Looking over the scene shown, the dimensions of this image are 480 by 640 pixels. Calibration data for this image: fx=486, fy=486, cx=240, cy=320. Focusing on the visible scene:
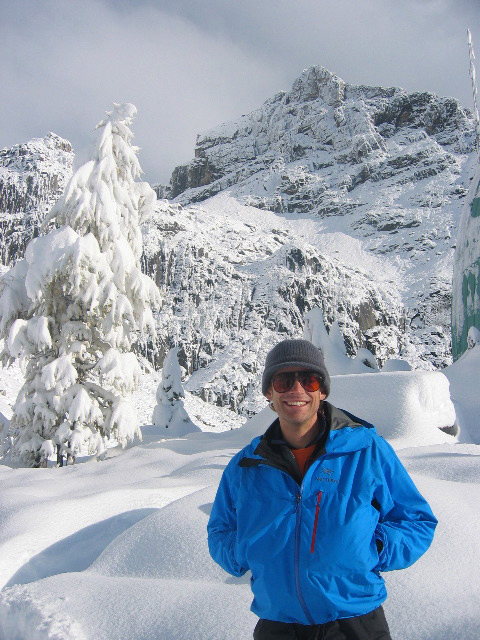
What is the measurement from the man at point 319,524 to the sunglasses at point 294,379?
0.01 meters

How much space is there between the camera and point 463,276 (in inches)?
673

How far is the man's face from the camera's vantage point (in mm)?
1836

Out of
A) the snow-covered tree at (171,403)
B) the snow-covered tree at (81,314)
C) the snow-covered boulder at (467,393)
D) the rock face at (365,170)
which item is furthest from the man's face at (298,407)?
the rock face at (365,170)

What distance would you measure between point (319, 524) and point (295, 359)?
1.98 feet

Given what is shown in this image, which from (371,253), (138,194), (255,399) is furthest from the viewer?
(371,253)

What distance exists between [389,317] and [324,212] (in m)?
47.4

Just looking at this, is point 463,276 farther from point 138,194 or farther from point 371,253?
point 371,253

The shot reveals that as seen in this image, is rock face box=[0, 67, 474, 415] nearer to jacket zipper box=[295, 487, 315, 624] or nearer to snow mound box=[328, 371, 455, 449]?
snow mound box=[328, 371, 455, 449]

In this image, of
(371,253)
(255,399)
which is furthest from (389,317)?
(255,399)

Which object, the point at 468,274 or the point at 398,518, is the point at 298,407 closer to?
the point at 398,518

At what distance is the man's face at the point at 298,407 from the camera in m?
1.84

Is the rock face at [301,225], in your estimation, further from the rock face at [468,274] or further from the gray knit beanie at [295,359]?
the gray knit beanie at [295,359]

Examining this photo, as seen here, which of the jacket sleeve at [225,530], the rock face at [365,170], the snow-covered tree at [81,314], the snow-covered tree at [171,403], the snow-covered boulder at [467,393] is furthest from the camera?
the rock face at [365,170]

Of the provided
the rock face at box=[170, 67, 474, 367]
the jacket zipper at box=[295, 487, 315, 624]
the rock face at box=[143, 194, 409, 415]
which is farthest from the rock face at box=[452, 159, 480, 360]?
the rock face at box=[170, 67, 474, 367]
